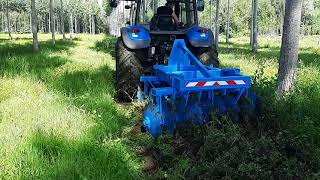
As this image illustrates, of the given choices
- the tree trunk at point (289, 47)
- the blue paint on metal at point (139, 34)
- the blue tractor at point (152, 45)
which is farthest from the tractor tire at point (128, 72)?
the tree trunk at point (289, 47)

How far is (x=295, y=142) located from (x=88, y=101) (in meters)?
3.36

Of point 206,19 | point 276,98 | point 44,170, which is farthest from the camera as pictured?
point 206,19

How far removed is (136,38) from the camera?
6.65 m

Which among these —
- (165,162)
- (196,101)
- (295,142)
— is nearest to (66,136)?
(165,162)

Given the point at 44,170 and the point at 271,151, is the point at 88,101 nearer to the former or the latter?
the point at 44,170

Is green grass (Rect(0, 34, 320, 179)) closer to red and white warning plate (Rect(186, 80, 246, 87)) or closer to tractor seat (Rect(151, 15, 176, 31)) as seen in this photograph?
red and white warning plate (Rect(186, 80, 246, 87))

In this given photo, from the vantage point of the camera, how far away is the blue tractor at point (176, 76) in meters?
4.34

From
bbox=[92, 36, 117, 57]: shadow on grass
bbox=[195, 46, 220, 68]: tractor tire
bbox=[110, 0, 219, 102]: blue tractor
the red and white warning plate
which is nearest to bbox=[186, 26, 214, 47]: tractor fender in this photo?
bbox=[110, 0, 219, 102]: blue tractor

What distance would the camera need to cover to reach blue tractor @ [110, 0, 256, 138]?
434 centimetres

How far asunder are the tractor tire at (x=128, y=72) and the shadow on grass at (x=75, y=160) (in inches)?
96.3

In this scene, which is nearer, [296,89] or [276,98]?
[276,98]

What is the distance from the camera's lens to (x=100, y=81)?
7648 millimetres

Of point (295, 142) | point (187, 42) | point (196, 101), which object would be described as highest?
point (187, 42)

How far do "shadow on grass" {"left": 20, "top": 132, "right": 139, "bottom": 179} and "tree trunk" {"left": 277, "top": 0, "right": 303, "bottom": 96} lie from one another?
2808 mm
